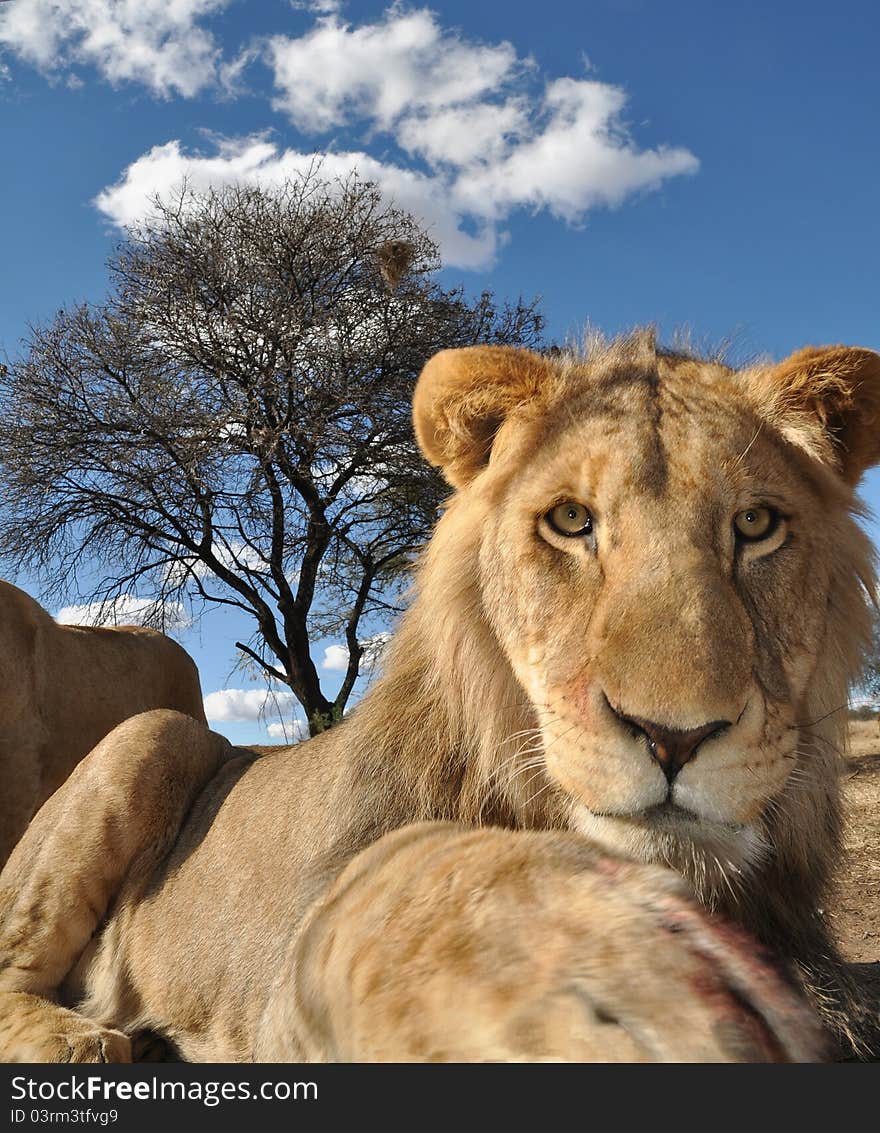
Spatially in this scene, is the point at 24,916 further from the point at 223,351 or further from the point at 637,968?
the point at 223,351

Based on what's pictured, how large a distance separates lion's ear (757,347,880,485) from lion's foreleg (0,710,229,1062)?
2.46m

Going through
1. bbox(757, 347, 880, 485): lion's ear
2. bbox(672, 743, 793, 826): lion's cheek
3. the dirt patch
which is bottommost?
the dirt patch

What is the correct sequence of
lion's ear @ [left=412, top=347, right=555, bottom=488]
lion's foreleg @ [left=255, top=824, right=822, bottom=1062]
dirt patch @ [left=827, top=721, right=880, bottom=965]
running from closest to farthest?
lion's foreleg @ [left=255, top=824, right=822, bottom=1062]
lion's ear @ [left=412, top=347, right=555, bottom=488]
dirt patch @ [left=827, top=721, right=880, bottom=965]

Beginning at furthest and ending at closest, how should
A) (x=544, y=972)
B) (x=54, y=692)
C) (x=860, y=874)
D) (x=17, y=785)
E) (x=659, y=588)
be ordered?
1. (x=54, y=692)
2. (x=17, y=785)
3. (x=860, y=874)
4. (x=659, y=588)
5. (x=544, y=972)

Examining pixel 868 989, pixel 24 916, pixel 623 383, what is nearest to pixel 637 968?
pixel 623 383

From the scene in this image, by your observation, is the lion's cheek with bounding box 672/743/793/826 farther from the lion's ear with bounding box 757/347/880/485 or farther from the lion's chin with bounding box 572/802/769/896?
A: the lion's ear with bounding box 757/347/880/485

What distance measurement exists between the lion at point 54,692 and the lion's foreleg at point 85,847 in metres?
3.75

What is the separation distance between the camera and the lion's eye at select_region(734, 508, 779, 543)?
197 centimetres

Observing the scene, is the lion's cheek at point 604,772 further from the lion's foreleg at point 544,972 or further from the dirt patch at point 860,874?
the dirt patch at point 860,874

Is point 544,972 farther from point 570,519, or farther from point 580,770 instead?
point 570,519

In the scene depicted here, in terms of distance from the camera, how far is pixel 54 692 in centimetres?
786

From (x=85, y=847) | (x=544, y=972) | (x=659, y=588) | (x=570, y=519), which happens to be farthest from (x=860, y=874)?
(x=544, y=972)

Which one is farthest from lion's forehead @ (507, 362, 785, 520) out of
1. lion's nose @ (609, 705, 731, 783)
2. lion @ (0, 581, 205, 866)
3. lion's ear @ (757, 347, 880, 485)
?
lion @ (0, 581, 205, 866)

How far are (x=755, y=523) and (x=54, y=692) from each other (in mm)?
6911
